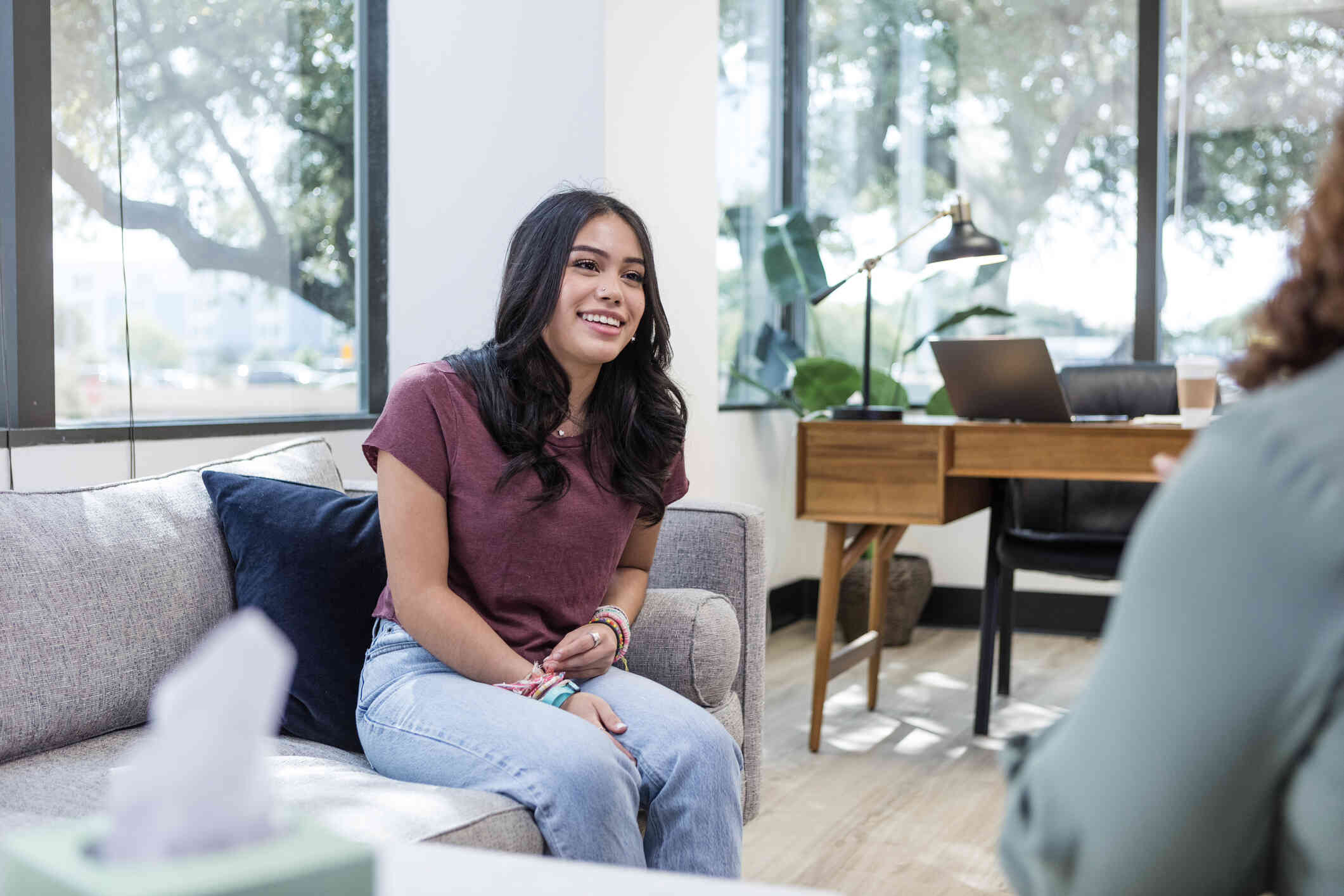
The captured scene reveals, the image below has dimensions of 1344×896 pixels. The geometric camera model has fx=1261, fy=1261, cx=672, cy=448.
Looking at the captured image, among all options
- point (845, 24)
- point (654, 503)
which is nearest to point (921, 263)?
point (845, 24)

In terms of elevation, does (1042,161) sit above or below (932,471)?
above

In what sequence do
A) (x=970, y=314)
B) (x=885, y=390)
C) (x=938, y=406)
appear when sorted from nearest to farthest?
(x=970, y=314) → (x=938, y=406) → (x=885, y=390)

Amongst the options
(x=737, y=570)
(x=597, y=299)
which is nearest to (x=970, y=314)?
(x=737, y=570)

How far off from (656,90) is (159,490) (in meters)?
1.47

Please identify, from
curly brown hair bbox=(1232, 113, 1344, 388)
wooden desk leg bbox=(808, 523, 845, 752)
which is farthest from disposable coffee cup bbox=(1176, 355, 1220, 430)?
curly brown hair bbox=(1232, 113, 1344, 388)

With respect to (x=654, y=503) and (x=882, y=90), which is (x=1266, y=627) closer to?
(x=654, y=503)

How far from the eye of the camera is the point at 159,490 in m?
1.81

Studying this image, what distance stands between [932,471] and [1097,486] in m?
0.59

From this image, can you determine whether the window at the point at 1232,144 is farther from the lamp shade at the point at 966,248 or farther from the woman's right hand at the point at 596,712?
the woman's right hand at the point at 596,712

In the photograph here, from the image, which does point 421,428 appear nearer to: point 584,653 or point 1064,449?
point 584,653

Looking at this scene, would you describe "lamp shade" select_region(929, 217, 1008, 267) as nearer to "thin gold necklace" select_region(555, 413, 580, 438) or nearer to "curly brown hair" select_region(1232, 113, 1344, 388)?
"thin gold necklace" select_region(555, 413, 580, 438)

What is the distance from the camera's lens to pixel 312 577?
1.76 meters

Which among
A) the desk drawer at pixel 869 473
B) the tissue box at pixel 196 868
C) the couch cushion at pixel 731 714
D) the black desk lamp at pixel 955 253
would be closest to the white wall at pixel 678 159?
the desk drawer at pixel 869 473

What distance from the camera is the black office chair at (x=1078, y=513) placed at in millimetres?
2990
